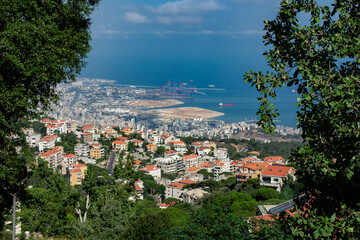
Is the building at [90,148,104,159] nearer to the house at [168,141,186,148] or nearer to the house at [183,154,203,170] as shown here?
the house at [183,154,203,170]

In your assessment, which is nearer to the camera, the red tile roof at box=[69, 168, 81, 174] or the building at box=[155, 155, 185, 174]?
the red tile roof at box=[69, 168, 81, 174]

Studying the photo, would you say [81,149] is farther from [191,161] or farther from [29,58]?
[29,58]

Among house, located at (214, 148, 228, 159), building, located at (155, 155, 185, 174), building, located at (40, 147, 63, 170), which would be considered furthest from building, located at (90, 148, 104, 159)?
house, located at (214, 148, 228, 159)

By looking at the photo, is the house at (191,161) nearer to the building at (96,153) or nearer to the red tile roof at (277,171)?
the building at (96,153)

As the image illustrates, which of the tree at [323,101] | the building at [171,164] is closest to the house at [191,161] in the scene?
the building at [171,164]

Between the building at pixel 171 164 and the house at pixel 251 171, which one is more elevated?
the house at pixel 251 171

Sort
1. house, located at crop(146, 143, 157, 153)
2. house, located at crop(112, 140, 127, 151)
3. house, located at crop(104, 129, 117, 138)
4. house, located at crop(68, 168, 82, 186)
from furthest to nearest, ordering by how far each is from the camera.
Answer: house, located at crop(104, 129, 117, 138) < house, located at crop(146, 143, 157, 153) < house, located at crop(112, 140, 127, 151) < house, located at crop(68, 168, 82, 186)

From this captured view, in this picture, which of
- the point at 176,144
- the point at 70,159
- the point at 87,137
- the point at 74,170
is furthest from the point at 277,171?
the point at 87,137
